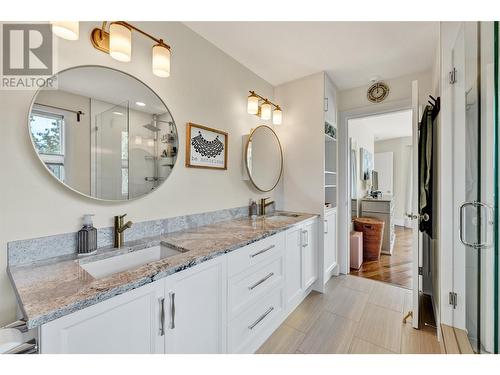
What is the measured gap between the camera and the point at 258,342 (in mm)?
1565

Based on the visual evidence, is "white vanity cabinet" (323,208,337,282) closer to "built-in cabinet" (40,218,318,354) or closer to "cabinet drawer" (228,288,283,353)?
"built-in cabinet" (40,218,318,354)

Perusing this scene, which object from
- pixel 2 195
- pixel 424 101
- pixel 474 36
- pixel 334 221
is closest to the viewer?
pixel 2 195

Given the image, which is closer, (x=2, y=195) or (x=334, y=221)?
(x=2, y=195)

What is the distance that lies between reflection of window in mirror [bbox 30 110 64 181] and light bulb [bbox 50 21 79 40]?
14.7 inches

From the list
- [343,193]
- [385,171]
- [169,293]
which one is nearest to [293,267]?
[169,293]

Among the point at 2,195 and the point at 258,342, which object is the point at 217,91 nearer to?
the point at 2,195

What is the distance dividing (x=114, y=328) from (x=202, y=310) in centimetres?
44

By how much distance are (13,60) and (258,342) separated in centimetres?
218

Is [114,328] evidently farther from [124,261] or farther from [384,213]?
[384,213]

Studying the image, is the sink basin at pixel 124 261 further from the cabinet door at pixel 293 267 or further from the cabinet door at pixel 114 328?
the cabinet door at pixel 293 267

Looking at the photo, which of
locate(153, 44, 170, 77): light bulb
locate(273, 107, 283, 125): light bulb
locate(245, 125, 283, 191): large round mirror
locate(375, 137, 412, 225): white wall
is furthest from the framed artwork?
locate(375, 137, 412, 225): white wall

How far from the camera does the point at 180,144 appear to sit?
163cm

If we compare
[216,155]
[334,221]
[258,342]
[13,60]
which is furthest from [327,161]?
[13,60]

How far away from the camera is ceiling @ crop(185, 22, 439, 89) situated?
1.70m
